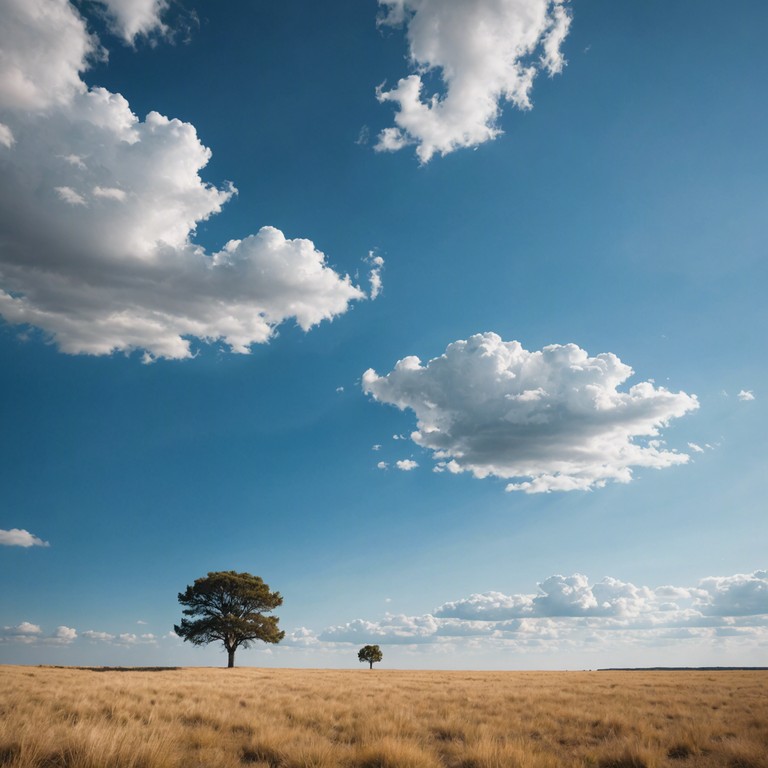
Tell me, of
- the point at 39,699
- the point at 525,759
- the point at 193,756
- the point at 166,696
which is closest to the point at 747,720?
the point at 525,759

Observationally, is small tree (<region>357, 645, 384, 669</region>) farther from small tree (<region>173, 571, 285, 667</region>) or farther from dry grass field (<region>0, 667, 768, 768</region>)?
dry grass field (<region>0, 667, 768, 768</region>)

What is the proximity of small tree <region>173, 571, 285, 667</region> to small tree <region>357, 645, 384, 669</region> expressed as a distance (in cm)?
3588

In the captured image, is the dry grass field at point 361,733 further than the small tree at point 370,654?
No

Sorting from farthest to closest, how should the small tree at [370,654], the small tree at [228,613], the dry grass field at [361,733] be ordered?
the small tree at [370,654], the small tree at [228,613], the dry grass field at [361,733]

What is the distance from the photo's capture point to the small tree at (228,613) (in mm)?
46219

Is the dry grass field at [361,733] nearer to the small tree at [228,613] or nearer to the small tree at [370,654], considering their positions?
the small tree at [228,613]

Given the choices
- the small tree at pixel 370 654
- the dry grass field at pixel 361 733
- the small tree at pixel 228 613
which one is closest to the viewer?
the dry grass field at pixel 361 733

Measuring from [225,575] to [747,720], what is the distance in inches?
1739

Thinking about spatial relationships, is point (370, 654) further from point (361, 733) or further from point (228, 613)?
point (361, 733)

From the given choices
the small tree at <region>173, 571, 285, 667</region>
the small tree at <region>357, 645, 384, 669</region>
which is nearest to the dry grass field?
the small tree at <region>173, 571, 285, 667</region>

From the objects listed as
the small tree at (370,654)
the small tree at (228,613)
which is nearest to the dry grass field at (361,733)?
the small tree at (228,613)

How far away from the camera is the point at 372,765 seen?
6.95 meters

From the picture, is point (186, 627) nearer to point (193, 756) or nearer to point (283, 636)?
point (283, 636)

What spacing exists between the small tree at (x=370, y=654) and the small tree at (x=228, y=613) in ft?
118
